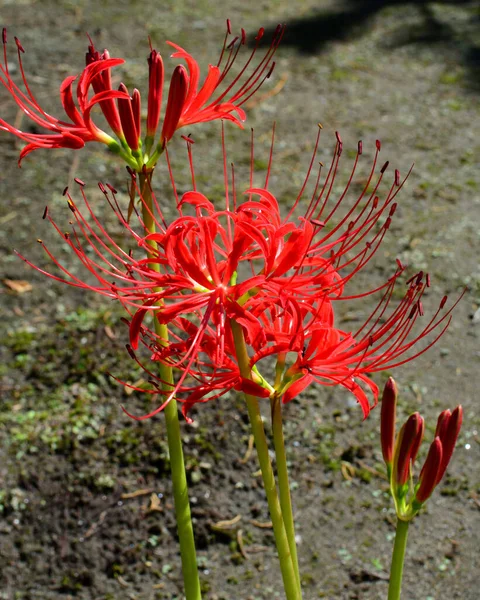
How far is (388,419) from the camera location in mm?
1440

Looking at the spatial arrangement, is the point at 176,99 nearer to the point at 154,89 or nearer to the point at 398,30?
the point at 154,89

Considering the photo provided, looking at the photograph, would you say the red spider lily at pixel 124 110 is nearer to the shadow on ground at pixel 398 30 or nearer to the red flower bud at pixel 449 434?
the red flower bud at pixel 449 434

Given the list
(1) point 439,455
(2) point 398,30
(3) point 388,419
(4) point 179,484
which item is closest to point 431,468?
(1) point 439,455

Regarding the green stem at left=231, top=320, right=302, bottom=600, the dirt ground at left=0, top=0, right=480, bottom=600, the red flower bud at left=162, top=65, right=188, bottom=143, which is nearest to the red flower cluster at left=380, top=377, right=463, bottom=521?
the green stem at left=231, top=320, right=302, bottom=600

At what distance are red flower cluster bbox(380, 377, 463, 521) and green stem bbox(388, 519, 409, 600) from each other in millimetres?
23

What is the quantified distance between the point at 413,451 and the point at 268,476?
0.25 m

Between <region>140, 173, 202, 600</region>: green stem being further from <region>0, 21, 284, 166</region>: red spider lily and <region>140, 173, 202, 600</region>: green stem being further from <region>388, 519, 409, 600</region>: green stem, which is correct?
<region>388, 519, 409, 600</region>: green stem

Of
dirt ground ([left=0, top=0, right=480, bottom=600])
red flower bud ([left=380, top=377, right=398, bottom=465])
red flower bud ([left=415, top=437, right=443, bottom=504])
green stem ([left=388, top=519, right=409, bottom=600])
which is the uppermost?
dirt ground ([left=0, top=0, right=480, bottom=600])

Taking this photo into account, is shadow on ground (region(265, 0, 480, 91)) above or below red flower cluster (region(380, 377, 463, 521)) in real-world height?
above

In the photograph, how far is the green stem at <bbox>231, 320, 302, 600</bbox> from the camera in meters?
1.28

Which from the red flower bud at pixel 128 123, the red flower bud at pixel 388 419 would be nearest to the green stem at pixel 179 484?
the red flower bud at pixel 128 123

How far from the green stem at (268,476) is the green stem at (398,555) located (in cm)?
17

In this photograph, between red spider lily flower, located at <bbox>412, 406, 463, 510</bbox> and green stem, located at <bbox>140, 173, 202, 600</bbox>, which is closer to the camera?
red spider lily flower, located at <bbox>412, 406, 463, 510</bbox>

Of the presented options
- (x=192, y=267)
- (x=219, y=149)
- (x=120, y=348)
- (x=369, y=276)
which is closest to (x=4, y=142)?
(x=219, y=149)
